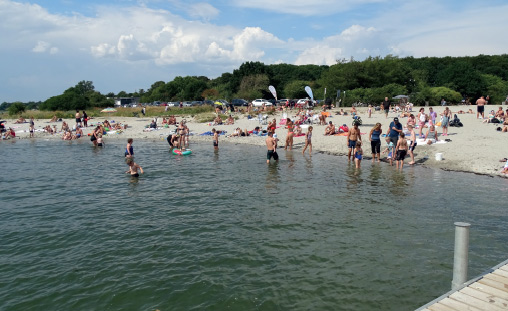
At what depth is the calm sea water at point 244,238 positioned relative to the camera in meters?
6.14

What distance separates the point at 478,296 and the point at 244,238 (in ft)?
15.6

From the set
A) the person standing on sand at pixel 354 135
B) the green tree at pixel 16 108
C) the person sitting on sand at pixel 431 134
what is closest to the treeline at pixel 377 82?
the person sitting on sand at pixel 431 134

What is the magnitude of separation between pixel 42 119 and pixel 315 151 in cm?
3951

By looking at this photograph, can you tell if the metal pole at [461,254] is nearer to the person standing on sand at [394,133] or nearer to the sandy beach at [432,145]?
the sandy beach at [432,145]

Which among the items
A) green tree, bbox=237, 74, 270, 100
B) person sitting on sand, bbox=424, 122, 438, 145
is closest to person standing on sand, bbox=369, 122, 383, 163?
person sitting on sand, bbox=424, 122, 438, 145

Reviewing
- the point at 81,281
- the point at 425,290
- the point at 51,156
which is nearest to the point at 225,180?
the point at 81,281

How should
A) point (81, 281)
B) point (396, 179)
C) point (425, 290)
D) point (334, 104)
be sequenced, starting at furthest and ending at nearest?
point (334, 104)
point (396, 179)
point (81, 281)
point (425, 290)

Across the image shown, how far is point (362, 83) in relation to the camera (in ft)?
162

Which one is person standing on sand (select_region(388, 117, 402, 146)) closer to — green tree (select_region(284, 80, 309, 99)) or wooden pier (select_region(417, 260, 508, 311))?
wooden pier (select_region(417, 260, 508, 311))

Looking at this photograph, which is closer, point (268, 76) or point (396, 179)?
point (396, 179)

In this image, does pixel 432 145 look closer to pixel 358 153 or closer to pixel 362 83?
pixel 358 153

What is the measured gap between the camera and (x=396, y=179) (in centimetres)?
1355

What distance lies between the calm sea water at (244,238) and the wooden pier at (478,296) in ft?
2.67

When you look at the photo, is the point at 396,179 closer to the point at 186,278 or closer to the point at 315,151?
the point at 315,151
